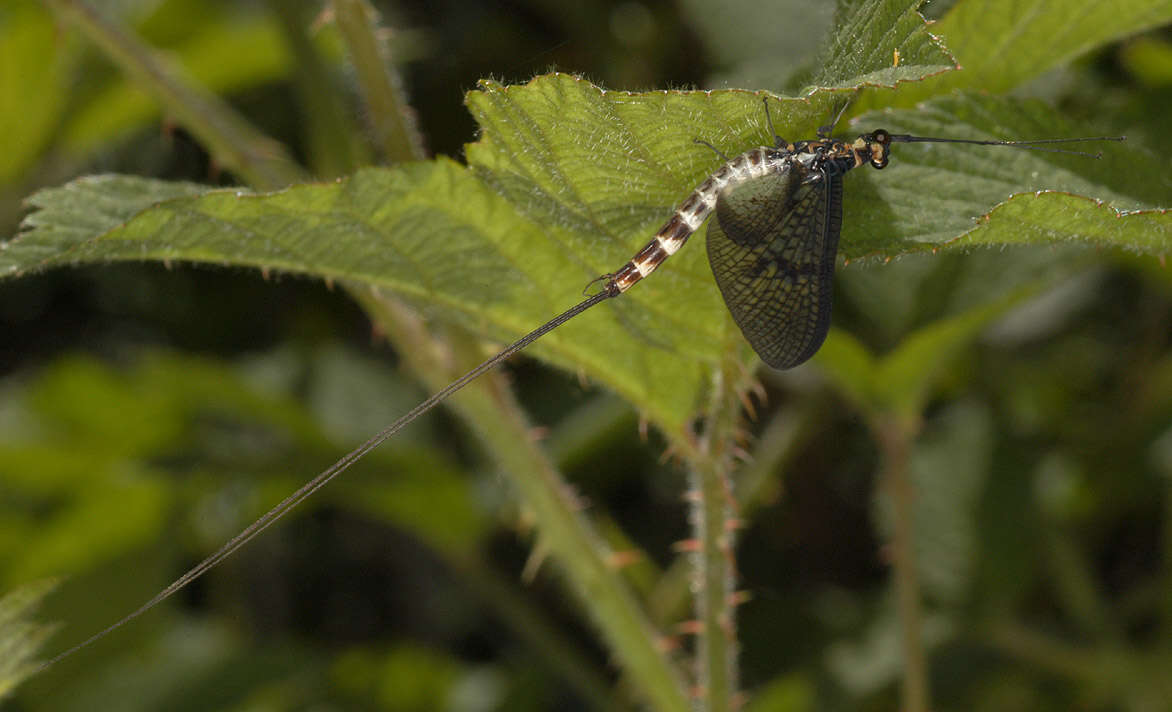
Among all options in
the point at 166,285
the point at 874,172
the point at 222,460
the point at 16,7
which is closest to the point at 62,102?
the point at 16,7

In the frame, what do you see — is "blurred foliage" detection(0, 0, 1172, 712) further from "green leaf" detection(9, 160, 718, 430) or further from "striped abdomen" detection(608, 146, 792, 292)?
"striped abdomen" detection(608, 146, 792, 292)

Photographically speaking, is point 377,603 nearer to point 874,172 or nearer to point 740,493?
point 740,493

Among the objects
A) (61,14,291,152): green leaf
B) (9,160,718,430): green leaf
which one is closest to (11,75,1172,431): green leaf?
(9,160,718,430): green leaf

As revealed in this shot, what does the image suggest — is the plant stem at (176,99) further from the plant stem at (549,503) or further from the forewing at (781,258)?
the forewing at (781,258)

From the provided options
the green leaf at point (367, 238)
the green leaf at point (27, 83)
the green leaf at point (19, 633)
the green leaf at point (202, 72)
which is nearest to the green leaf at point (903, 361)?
the green leaf at point (367, 238)

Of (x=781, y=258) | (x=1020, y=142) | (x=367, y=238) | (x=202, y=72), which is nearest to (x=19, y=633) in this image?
(x=367, y=238)

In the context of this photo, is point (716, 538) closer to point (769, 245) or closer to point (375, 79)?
point (769, 245)

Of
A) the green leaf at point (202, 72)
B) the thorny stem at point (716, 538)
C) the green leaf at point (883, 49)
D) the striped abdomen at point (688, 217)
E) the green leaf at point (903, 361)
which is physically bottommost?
the thorny stem at point (716, 538)
